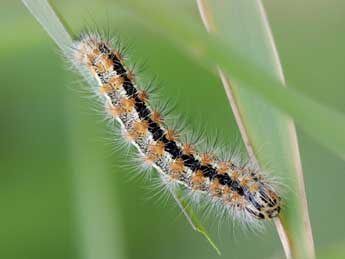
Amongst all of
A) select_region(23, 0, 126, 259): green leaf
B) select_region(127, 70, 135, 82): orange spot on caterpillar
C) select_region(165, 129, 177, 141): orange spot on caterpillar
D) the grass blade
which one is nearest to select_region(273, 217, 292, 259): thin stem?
the grass blade

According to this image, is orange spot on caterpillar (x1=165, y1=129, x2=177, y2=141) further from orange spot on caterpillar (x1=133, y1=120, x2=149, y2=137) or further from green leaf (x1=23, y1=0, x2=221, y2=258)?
green leaf (x1=23, y1=0, x2=221, y2=258)

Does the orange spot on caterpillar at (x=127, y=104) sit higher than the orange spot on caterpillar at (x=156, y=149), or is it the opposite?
the orange spot on caterpillar at (x=127, y=104)

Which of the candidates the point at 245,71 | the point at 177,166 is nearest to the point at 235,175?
the point at 177,166

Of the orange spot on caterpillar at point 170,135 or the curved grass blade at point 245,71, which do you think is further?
the orange spot on caterpillar at point 170,135

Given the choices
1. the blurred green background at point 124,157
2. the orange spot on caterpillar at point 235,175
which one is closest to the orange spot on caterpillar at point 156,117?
the orange spot on caterpillar at point 235,175

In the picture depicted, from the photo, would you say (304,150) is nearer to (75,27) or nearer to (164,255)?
(164,255)

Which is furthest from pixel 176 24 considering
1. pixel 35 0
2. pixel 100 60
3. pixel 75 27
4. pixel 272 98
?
pixel 75 27

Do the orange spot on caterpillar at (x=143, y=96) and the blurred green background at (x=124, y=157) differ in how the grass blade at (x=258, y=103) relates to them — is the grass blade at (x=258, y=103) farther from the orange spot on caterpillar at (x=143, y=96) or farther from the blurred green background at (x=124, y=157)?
the blurred green background at (x=124, y=157)
